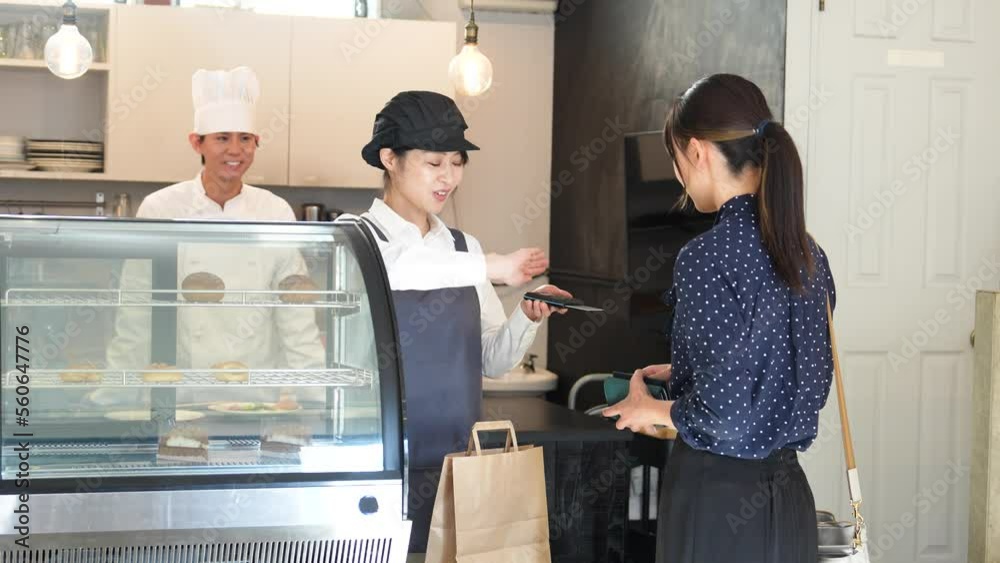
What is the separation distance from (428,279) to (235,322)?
483 mm

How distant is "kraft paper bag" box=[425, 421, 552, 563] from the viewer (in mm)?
2217

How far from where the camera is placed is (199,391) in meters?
2.02

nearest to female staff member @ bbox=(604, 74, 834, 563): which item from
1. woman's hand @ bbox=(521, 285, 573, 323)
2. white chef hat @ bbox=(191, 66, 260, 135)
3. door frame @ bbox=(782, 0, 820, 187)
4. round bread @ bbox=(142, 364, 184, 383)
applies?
woman's hand @ bbox=(521, 285, 573, 323)

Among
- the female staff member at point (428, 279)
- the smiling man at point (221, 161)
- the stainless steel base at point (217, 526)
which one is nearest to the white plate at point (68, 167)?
the smiling man at point (221, 161)

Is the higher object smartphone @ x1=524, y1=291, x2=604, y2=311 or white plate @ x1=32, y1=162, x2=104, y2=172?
white plate @ x1=32, y1=162, x2=104, y2=172

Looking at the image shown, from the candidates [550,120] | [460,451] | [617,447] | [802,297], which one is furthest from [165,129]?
[802,297]

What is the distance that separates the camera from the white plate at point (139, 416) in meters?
1.96

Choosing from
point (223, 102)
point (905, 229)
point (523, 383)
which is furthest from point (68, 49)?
point (905, 229)

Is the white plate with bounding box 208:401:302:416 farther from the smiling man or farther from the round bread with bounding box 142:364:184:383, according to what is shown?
the smiling man

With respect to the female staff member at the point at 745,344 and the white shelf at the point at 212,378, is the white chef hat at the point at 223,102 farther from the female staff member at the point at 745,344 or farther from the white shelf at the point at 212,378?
the female staff member at the point at 745,344

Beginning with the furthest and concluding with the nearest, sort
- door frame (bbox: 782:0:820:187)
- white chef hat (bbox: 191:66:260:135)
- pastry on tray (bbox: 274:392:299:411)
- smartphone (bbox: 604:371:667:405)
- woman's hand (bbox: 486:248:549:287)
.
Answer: white chef hat (bbox: 191:66:260:135), door frame (bbox: 782:0:820:187), woman's hand (bbox: 486:248:549:287), smartphone (bbox: 604:371:667:405), pastry on tray (bbox: 274:392:299:411)

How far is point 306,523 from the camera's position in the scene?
194 centimetres

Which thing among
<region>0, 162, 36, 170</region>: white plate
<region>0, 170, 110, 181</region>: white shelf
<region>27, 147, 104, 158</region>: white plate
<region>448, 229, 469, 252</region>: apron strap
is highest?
<region>27, 147, 104, 158</region>: white plate

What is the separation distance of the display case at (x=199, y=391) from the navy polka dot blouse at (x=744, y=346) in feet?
1.67
